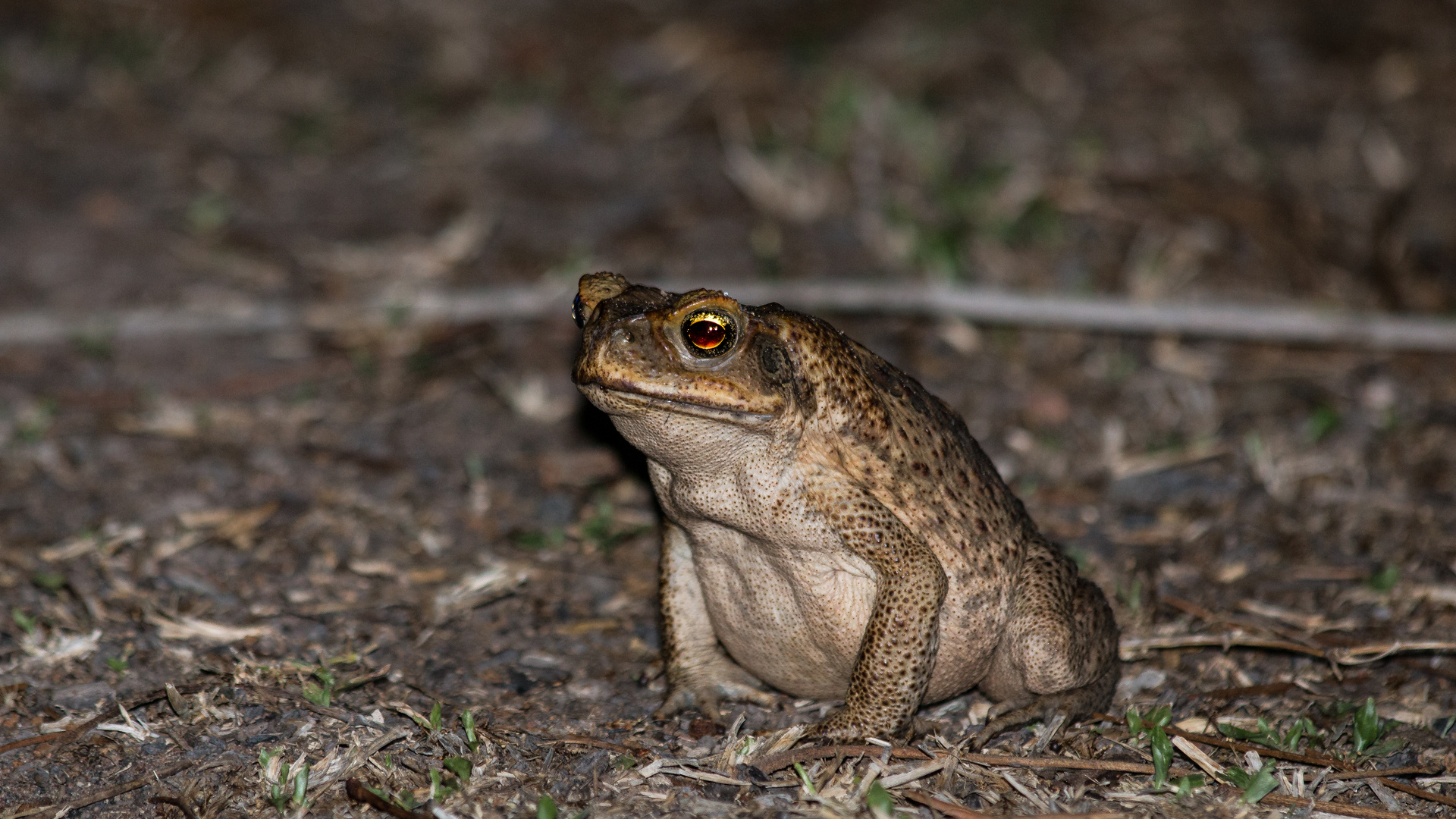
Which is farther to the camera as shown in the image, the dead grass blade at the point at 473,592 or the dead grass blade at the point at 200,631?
the dead grass blade at the point at 473,592

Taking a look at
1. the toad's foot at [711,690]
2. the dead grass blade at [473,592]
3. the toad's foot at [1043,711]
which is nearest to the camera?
the toad's foot at [1043,711]

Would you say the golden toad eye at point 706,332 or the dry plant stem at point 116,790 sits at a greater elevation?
the golden toad eye at point 706,332

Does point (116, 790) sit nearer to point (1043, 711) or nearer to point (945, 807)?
point (945, 807)

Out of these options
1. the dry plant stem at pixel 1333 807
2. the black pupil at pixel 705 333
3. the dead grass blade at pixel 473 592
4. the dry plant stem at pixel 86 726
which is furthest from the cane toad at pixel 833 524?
the dry plant stem at pixel 86 726

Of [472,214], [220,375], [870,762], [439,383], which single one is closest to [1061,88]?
[472,214]

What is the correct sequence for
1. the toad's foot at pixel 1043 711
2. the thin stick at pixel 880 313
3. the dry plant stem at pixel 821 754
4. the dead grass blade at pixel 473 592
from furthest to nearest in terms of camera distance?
the thin stick at pixel 880 313, the dead grass blade at pixel 473 592, the toad's foot at pixel 1043 711, the dry plant stem at pixel 821 754

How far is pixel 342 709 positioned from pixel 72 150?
530 cm

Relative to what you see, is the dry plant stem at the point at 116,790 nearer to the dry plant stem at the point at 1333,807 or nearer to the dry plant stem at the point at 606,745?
the dry plant stem at the point at 606,745

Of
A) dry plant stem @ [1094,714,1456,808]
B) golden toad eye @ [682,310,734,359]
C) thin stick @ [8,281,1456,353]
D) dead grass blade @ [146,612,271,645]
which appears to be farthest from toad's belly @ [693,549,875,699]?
thin stick @ [8,281,1456,353]

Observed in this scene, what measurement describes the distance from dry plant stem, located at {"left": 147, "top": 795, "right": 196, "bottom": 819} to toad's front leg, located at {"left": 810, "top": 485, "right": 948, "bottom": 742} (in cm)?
165

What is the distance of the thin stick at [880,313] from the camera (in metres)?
5.57

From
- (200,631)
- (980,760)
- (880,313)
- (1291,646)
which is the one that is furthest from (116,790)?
(880,313)

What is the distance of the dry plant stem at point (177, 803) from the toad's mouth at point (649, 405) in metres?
1.40

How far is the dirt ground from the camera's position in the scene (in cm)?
352
